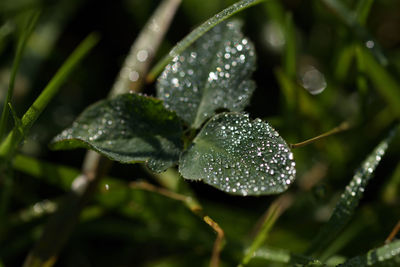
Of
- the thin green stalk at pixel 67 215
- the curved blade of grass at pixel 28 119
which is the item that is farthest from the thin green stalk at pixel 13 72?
the thin green stalk at pixel 67 215

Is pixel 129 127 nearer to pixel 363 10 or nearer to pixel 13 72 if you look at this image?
pixel 13 72

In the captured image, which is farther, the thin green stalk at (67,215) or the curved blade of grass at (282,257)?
the thin green stalk at (67,215)

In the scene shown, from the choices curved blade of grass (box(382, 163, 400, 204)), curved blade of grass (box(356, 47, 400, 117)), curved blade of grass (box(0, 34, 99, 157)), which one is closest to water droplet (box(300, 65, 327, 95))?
curved blade of grass (box(356, 47, 400, 117))

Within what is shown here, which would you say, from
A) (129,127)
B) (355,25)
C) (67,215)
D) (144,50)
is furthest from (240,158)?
(144,50)

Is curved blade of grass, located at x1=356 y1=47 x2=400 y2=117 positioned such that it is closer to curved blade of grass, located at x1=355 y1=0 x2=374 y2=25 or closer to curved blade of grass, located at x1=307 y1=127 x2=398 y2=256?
curved blade of grass, located at x1=355 y1=0 x2=374 y2=25

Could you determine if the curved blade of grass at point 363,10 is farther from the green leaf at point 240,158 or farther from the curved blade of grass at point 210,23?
the green leaf at point 240,158
